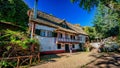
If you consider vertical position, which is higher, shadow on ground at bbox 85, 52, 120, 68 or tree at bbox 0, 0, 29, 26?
tree at bbox 0, 0, 29, 26

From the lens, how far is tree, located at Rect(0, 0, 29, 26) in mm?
24312

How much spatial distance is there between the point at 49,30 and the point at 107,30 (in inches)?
1093

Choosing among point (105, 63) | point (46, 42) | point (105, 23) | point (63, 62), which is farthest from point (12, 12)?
point (105, 23)

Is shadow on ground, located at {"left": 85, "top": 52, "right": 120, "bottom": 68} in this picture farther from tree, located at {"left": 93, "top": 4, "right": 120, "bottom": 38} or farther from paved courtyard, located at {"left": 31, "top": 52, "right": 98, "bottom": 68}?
tree, located at {"left": 93, "top": 4, "right": 120, "bottom": 38}

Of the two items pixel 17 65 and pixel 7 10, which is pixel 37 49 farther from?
pixel 7 10

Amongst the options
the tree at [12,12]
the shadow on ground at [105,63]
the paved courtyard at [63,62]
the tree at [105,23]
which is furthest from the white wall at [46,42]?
the tree at [105,23]

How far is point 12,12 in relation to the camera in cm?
2488

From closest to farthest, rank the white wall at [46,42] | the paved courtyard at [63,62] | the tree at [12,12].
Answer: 1. the paved courtyard at [63,62]
2. the white wall at [46,42]
3. the tree at [12,12]

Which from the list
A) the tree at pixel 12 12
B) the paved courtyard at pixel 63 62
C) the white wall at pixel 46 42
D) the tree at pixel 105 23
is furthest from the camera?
the tree at pixel 105 23

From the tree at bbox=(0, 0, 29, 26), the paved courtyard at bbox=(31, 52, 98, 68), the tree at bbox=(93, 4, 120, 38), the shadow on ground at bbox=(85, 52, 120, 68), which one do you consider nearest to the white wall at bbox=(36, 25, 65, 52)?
the paved courtyard at bbox=(31, 52, 98, 68)

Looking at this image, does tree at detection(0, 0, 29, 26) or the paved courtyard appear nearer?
the paved courtyard

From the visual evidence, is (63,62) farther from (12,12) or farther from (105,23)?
(105,23)

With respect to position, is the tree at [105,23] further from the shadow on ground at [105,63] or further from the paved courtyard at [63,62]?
the shadow on ground at [105,63]

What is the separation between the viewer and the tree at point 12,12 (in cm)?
2431
